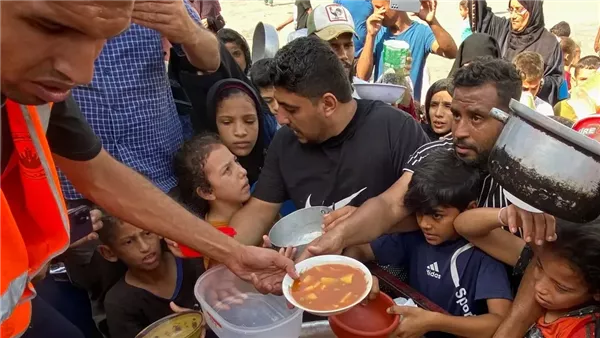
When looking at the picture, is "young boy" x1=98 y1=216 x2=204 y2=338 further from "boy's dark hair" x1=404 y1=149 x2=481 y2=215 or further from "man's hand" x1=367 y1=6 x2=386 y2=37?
"man's hand" x1=367 y1=6 x2=386 y2=37

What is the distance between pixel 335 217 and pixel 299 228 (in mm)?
199

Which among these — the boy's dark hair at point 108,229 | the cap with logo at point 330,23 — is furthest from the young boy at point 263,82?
the boy's dark hair at point 108,229

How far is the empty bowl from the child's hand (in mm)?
677

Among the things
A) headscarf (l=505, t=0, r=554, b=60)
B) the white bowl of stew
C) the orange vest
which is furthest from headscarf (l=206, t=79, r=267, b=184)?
headscarf (l=505, t=0, r=554, b=60)

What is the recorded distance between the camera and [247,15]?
1324 centimetres

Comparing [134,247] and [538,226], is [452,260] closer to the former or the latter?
[538,226]

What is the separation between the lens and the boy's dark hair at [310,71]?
2.54m

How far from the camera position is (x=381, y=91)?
3.33m

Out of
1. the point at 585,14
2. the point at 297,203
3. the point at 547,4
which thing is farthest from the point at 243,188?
the point at 547,4

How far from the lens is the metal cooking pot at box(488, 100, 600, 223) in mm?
1459

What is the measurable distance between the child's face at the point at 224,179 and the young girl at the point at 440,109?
1.40m

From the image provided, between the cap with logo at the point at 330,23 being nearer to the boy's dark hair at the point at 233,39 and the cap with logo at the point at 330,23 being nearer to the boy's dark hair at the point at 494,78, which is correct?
the boy's dark hair at the point at 233,39

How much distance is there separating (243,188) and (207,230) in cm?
80

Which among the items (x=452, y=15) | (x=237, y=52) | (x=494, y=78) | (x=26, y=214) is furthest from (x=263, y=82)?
(x=452, y=15)
